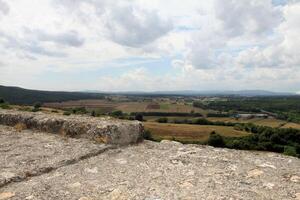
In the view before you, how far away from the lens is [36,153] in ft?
17.3

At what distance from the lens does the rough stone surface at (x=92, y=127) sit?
5.84 m

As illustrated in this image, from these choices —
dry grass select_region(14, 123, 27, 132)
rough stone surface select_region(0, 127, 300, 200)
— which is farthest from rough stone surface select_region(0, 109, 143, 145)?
rough stone surface select_region(0, 127, 300, 200)

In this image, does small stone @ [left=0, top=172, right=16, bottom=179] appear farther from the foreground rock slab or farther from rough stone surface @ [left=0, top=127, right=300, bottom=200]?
rough stone surface @ [left=0, top=127, right=300, bottom=200]

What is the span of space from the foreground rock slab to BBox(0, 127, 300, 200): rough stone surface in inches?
2.7

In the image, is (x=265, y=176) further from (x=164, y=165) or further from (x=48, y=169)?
(x=48, y=169)

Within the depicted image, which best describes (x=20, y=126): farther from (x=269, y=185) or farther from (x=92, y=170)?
(x=269, y=185)

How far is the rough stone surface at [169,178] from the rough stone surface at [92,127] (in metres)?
0.62

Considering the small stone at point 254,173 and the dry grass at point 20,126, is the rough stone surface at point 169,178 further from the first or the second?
the dry grass at point 20,126

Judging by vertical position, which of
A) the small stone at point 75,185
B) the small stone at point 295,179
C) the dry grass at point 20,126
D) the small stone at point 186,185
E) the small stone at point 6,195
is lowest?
the small stone at point 6,195

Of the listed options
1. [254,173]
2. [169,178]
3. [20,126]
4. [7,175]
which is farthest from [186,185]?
[20,126]

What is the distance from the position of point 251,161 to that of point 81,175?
7.16ft

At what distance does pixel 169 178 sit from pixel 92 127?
2.35 m

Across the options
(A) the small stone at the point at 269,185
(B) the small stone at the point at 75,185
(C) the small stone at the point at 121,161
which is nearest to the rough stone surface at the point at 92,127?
(C) the small stone at the point at 121,161

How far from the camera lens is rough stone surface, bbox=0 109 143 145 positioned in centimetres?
584
